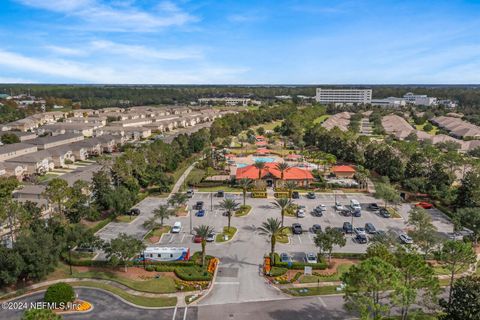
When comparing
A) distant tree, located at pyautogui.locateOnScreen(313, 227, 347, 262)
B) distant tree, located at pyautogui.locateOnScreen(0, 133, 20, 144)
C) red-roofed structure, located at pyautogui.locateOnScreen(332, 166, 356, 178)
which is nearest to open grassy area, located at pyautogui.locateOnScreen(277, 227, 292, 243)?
distant tree, located at pyautogui.locateOnScreen(313, 227, 347, 262)

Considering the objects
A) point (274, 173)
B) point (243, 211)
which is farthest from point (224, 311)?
point (274, 173)

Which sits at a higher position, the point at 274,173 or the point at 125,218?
the point at 274,173

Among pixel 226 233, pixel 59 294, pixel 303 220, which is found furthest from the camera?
pixel 303 220

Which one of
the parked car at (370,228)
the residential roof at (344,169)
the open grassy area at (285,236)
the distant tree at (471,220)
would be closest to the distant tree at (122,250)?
the open grassy area at (285,236)

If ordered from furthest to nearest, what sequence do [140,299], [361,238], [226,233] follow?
[226,233] < [361,238] < [140,299]

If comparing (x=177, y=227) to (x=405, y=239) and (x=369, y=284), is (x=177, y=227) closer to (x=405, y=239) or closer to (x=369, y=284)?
A: (x=405, y=239)

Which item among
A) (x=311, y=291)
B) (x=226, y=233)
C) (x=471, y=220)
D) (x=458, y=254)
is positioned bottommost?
(x=311, y=291)
